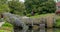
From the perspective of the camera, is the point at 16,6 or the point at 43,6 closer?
the point at 16,6

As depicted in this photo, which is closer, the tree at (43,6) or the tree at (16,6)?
the tree at (16,6)

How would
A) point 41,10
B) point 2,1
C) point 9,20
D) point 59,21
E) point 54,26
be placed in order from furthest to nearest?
1. point 41,10
2. point 59,21
3. point 54,26
4. point 2,1
5. point 9,20

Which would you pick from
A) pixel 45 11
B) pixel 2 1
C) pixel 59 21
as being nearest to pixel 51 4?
pixel 45 11

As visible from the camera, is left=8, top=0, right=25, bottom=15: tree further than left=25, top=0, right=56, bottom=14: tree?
No

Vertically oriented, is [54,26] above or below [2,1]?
below

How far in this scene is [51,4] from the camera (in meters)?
52.8

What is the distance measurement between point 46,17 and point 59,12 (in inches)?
539

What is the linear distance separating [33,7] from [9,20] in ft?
75.9

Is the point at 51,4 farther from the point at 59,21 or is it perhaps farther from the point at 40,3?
the point at 59,21

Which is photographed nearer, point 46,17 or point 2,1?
point 2,1

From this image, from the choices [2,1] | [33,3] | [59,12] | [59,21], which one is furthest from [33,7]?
[2,1]

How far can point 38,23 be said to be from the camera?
3994cm

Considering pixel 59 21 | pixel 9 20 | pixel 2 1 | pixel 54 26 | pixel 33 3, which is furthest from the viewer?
pixel 33 3

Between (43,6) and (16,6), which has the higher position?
(16,6)
